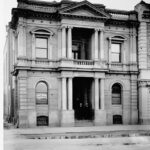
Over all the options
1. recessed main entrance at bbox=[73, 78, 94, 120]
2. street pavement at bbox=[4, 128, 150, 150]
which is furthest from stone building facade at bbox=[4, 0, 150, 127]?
street pavement at bbox=[4, 128, 150, 150]

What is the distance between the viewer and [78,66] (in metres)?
22.1

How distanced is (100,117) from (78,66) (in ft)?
14.3

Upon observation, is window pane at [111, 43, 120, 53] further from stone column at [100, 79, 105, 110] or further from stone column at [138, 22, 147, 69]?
stone column at [100, 79, 105, 110]

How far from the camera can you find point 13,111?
2431 cm

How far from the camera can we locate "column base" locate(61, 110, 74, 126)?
21.4 metres

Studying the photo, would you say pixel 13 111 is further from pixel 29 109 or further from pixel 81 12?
pixel 81 12

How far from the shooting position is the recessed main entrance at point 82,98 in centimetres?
2353

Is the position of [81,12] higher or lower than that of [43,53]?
higher

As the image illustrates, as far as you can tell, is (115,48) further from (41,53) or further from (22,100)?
(22,100)

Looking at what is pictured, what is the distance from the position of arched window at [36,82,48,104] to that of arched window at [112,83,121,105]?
18.6 feet

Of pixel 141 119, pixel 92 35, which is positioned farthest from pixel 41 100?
pixel 141 119

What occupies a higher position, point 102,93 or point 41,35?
point 41,35

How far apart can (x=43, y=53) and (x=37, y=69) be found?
1.49 metres

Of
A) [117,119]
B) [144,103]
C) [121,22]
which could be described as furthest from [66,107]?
[121,22]
